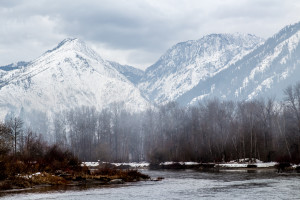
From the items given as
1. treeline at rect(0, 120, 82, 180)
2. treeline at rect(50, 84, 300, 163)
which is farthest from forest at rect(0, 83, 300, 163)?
treeline at rect(0, 120, 82, 180)

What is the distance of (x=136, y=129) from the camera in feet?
630

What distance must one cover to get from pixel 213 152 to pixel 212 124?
15.8m

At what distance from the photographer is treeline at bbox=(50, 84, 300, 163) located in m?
103

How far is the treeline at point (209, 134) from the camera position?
10306cm

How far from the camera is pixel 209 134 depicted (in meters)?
124

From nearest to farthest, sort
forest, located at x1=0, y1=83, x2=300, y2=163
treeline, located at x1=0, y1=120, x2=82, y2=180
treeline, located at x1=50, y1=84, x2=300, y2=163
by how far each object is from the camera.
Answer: treeline, located at x1=0, y1=120, x2=82, y2=180 < forest, located at x1=0, y1=83, x2=300, y2=163 < treeline, located at x1=50, y1=84, x2=300, y2=163

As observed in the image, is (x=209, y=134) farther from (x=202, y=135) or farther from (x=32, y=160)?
(x=32, y=160)

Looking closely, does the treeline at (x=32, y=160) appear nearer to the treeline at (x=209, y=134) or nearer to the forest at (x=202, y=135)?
the forest at (x=202, y=135)

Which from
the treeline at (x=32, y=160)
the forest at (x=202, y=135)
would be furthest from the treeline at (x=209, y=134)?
the treeline at (x=32, y=160)

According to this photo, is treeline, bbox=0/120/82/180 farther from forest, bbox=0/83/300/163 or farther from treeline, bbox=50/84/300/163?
treeline, bbox=50/84/300/163

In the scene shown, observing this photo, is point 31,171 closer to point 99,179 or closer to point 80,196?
point 99,179

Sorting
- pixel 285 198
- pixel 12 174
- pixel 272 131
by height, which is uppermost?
pixel 272 131

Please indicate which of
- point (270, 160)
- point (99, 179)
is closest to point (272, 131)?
point (270, 160)

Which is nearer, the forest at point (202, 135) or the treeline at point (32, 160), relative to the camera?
the treeline at point (32, 160)
